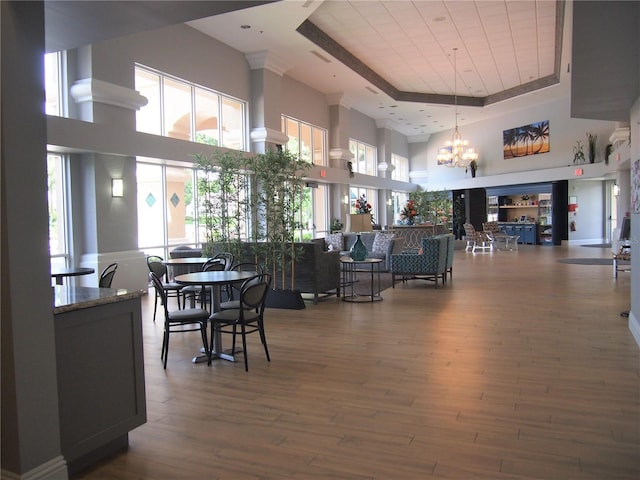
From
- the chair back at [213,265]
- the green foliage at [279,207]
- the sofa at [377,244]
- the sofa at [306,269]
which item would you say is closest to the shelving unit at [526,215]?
the sofa at [377,244]

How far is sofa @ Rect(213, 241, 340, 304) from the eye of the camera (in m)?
7.62

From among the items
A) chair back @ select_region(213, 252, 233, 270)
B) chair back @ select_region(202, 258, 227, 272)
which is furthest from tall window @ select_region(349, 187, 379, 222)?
chair back @ select_region(202, 258, 227, 272)

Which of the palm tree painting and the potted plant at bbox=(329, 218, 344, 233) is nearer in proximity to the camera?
the potted plant at bbox=(329, 218, 344, 233)

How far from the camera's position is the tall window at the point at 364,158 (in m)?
18.6

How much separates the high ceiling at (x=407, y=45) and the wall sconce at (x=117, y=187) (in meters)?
3.79

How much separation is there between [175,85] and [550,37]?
8.79m

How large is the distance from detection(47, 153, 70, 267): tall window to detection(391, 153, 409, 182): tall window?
56.1 feet

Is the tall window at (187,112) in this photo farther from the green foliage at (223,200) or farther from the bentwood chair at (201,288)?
the bentwood chair at (201,288)

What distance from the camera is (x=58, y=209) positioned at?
815cm

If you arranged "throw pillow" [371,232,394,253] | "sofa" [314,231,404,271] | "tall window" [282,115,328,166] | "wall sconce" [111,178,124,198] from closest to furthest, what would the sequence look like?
"wall sconce" [111,178,124,198]
"sofa" [314,231,404,271]
"throw pillow" [371,232,394,253]
"tall window" [282,115,328,166]

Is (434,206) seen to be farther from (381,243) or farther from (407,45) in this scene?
(381,243)

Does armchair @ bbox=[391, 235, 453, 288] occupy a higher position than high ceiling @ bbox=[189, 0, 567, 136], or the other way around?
high ceiling @ bbox=[189, 0, 567, 136]

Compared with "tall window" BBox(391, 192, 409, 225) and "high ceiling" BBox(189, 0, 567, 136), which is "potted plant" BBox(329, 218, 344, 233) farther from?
"tall window" BBox(391, 192, 409, 225)

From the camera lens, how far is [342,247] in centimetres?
1210
